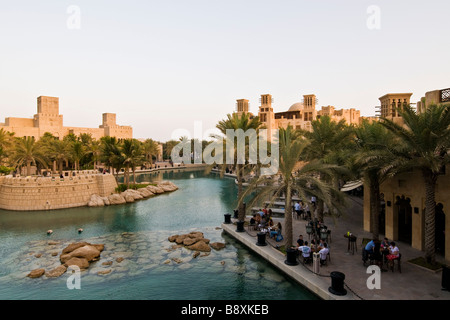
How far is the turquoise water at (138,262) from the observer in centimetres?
1084

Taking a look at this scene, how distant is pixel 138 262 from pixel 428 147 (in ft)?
45.7

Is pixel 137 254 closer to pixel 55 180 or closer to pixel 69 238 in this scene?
pixel 69 238

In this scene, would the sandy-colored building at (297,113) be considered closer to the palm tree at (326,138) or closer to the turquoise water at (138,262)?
the palm tree at (326,138)

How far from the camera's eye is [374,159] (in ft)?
38.0

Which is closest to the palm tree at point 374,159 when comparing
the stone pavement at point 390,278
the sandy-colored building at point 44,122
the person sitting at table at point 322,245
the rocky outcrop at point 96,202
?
the stone pavement at point 390,278

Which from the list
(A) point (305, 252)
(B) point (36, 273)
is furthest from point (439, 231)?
(B) point (36, 273)

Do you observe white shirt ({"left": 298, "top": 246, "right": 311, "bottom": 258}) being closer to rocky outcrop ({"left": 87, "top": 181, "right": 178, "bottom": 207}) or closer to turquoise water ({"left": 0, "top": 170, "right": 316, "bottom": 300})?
turquoise water ({"left": 0, "top": 170, "right": 316, "bottom": 300})

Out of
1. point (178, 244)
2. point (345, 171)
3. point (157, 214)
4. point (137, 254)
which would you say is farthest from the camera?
point (157, 214)

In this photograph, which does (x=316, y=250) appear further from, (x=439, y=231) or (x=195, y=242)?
(x=195, y=242)

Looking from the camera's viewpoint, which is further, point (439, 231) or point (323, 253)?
point (439, 231)

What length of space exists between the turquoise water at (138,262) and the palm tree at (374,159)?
556cm
